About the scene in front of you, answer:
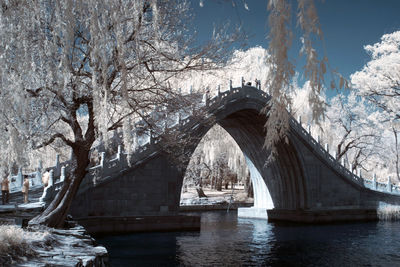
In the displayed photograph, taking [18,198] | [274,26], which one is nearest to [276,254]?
[18,198]

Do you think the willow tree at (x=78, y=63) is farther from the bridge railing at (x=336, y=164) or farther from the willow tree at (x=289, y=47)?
the bridge railing at (x=336, y=164)

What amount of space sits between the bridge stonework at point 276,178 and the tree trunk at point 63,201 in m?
6.83

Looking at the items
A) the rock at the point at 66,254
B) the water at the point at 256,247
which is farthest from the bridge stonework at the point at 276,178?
→ the rock at the point at 66,254

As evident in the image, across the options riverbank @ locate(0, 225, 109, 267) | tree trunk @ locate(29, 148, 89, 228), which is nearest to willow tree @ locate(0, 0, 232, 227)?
tree trunk @ locate(29, 148, 89, 228)

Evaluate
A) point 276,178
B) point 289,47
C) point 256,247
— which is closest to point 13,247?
point 289,47

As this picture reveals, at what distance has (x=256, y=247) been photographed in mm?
16422

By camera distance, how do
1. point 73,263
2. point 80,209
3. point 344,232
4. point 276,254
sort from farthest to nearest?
1. point 344,232
2. point 80,209
3. point 276,254
4. point 73,263

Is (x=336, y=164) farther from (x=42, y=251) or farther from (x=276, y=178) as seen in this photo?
(x=42, y=251)

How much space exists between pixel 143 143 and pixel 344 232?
10970 millimetres

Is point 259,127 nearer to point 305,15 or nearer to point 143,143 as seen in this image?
point 143,143

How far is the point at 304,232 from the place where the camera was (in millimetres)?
21688

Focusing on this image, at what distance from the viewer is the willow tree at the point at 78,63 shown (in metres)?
6.26

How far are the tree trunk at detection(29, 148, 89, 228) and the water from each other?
241cm

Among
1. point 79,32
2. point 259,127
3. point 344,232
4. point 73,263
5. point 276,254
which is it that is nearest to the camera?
point 73,263
